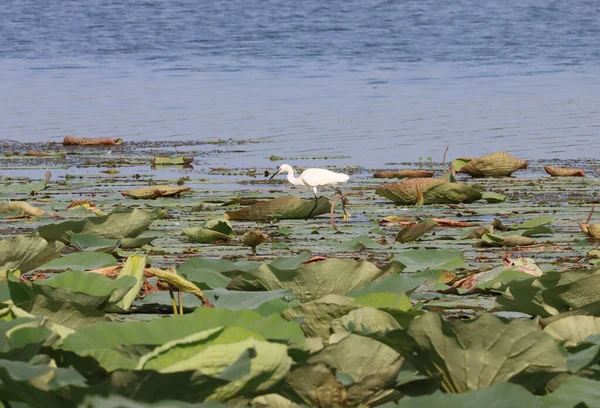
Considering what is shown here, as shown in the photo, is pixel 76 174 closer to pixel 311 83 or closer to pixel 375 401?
pixel 375 401

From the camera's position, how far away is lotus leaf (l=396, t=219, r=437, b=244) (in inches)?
174

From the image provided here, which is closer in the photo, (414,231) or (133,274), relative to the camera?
(133,274)

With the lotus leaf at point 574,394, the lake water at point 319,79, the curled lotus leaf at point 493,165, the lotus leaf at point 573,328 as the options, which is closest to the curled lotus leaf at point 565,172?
the curled lotus leaf at point 493,165

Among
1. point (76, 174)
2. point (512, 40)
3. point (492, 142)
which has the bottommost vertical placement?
point (512, 40)

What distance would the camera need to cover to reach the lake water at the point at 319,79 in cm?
1106

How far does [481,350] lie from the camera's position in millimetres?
1827

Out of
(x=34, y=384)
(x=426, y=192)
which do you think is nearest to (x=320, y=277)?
(x=34, y=384)

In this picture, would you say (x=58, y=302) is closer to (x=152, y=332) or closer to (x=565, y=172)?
(x=152, y=332)

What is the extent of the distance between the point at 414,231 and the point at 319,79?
13.1 metres

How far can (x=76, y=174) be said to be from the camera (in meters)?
7.84

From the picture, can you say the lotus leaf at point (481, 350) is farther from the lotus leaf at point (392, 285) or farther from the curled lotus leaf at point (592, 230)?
the curled lotus leaf at point (592, 230)

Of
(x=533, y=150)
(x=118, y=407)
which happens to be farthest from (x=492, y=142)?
(x=118, y=407)

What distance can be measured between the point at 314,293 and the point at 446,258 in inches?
44.0

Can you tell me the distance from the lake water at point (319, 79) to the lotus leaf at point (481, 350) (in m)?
7.04
